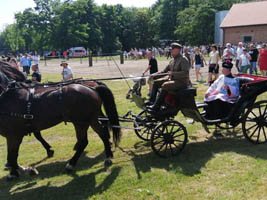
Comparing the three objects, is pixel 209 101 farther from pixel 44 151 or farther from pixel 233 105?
A: pixel 44 151

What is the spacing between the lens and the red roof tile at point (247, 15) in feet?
133

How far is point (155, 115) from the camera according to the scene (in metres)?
5.62

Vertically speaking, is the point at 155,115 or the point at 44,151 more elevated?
the point at 155,115

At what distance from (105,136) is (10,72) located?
2.21m

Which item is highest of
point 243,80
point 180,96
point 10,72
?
point 10,72

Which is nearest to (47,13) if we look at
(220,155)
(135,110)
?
(135,110)

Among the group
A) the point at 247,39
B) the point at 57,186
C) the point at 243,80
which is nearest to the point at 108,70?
the point at 243,80

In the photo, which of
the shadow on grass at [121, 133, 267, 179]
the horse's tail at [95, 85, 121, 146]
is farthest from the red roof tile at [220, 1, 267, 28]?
the horse's tail at [95, 85, 121, 146]

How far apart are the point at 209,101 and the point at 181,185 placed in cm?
249

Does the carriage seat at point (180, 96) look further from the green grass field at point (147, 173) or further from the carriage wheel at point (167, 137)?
the green grass field at point (147, 173)

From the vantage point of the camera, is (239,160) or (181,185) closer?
(181,185)

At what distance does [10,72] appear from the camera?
197 inches

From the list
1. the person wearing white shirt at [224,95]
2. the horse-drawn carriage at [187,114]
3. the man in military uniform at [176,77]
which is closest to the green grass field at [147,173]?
the horse-drawn carriage at [187,114]

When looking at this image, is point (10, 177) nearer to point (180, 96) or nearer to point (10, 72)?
point (10, 72)
